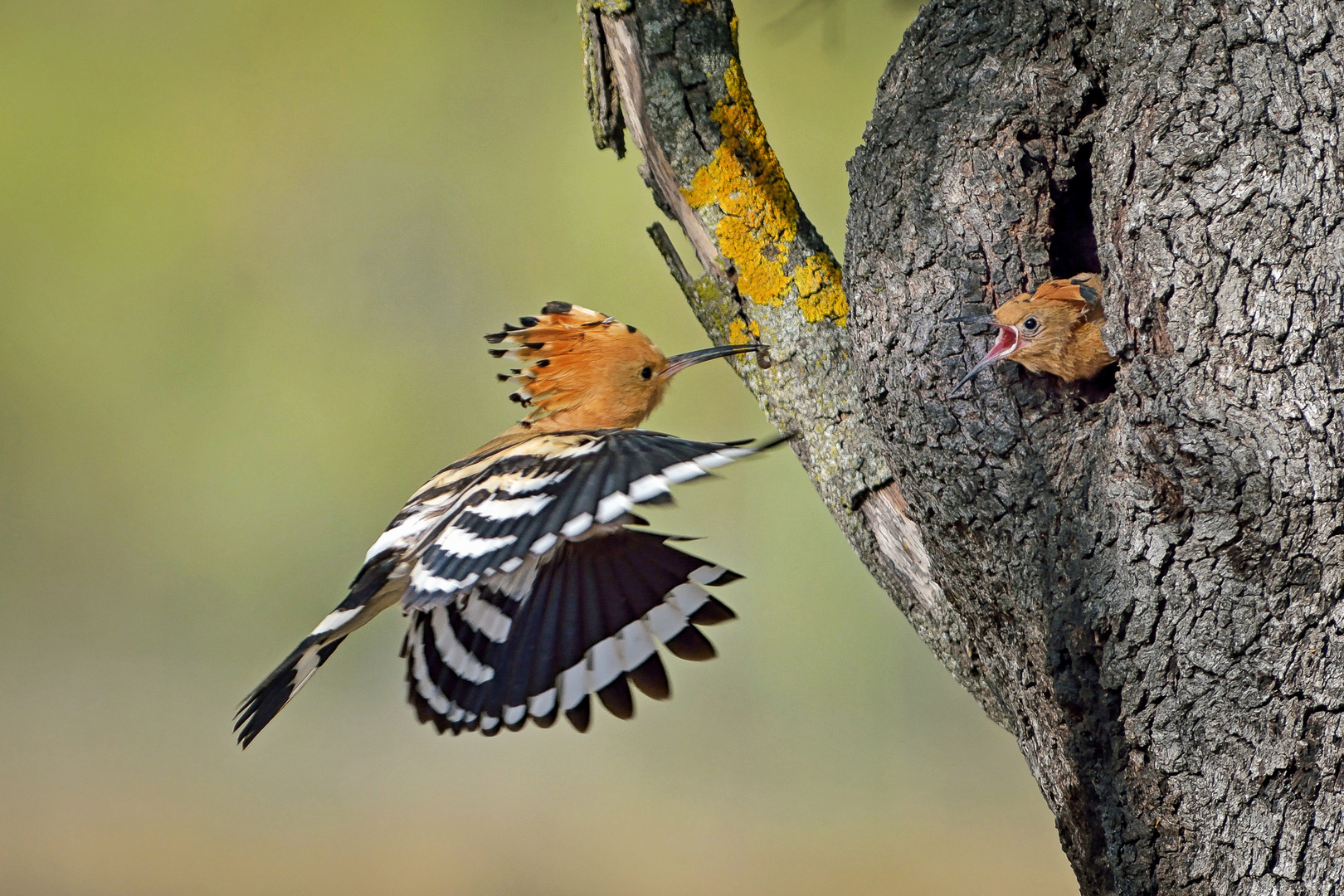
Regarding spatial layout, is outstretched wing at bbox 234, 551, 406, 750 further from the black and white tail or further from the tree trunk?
the tree trunk

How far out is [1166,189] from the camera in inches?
35.5

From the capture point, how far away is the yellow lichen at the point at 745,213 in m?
1.39

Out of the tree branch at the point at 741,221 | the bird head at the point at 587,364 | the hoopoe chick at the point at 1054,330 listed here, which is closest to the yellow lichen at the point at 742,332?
the tree branch at the point at 741,221

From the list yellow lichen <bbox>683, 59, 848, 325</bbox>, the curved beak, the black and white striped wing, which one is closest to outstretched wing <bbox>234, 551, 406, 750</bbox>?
the black and white striped wing

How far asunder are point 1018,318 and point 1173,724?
15.6 inches

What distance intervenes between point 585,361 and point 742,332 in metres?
0.30

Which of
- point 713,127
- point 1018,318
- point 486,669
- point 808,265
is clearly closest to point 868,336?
point 1018,318

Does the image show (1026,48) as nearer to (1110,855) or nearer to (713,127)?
(713,127)

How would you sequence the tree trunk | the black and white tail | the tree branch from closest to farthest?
the tree trunk < the tree branch < the black and white tail

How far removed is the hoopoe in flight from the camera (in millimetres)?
1377

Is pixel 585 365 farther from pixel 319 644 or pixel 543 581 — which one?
pixel 319 644

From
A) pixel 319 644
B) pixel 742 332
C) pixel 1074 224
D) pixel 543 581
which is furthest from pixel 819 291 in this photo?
pixel 319 644

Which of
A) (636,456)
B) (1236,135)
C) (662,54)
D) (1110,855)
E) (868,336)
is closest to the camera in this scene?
(1236,135)

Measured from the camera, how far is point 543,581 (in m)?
1.59
